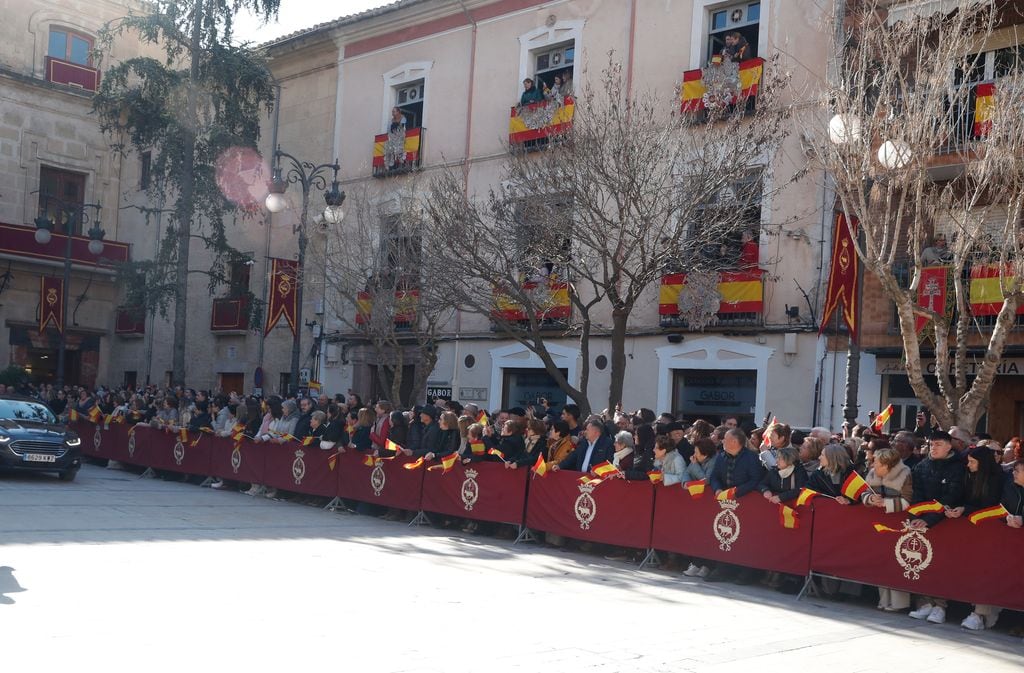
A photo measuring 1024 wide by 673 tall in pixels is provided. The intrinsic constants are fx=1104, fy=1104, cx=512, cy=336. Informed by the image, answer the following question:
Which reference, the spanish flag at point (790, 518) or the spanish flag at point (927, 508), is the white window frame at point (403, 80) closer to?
the spanish flag at point (790, 518)

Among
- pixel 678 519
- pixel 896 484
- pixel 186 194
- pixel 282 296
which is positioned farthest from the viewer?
pixel 186 194

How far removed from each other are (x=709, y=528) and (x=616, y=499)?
1.37 meters

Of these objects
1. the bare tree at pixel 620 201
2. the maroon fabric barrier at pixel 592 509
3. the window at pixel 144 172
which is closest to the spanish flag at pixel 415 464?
the maroon fabric barrier at pixel 592 509

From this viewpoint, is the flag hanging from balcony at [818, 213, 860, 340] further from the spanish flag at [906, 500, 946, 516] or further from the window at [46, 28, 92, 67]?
the window at [46, 28, 92, 67]

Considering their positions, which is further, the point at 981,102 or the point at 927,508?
the point at 981,102

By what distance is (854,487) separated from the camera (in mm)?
10969

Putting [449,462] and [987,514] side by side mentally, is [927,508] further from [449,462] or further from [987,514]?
[449,462]

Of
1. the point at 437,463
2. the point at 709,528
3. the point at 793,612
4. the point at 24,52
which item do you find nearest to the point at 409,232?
the point at 437,463

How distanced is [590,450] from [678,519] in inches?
68.6

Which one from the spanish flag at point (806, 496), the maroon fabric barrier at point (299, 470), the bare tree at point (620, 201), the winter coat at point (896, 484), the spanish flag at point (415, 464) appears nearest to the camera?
the winter coat at point (896, 484)

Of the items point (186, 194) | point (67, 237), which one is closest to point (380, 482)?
point (186, 194)

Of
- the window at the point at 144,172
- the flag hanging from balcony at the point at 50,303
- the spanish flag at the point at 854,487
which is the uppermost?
the window at the point at 144,172

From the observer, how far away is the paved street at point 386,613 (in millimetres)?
7340

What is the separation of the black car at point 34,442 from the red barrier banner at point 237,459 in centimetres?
225
